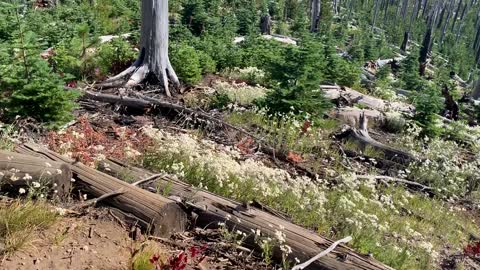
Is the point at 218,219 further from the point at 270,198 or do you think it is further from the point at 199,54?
the point at 199,54

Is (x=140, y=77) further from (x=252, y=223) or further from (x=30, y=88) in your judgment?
(x=252, y=223)

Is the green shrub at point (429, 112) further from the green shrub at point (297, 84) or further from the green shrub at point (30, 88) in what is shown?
the green shrub at point (30, 88)

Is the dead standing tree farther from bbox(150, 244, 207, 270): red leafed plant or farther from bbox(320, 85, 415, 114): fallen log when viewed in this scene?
bbox(150, 244, 207, 270): red leafed plant

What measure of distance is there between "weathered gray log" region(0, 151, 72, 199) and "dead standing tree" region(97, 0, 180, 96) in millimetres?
5848

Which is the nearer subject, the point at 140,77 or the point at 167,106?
the point at 167,106

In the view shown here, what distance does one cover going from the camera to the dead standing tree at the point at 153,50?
9782 millimetres

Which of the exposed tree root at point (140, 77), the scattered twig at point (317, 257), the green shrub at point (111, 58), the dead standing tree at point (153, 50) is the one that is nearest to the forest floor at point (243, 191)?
the scattered twig at point (317, 257)

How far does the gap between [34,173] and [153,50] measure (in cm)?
650

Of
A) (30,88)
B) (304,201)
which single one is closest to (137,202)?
(304,201)

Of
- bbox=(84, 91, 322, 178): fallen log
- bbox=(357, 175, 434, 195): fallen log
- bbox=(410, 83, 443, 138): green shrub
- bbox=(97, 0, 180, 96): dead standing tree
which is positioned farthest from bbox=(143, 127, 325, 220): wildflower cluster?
bbox=(410, 83, 443, 138): green shrub

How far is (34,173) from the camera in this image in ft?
12.4

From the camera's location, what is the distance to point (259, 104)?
924cm

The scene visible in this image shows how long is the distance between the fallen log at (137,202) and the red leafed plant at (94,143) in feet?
1.56

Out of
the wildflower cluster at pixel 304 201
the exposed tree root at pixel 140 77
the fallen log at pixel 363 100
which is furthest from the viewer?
the fallen log at pixel 363 100
